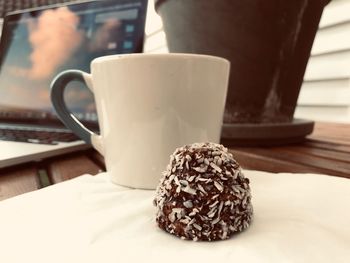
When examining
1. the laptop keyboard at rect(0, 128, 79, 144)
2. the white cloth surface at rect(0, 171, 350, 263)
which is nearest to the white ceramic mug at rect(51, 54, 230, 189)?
the white cloth surface at rect(0, 171, 350, 263)

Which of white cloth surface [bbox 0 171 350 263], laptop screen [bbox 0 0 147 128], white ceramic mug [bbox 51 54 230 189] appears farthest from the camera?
laptop screen [bbox 0 0 147 128]

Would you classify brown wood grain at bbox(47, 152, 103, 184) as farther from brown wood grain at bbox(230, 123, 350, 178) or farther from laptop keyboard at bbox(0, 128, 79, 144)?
brown wood grain at bbox(230, 123, 350, 178)

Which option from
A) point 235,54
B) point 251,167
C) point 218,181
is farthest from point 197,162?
point 235,54

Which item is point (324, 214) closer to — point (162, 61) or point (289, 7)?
point (162, 61)

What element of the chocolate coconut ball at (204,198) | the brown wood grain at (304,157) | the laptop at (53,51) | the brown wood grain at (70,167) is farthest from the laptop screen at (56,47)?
the chocolate coconut ball at (204,198)

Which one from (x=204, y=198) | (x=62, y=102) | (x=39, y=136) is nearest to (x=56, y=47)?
(x=39, y=136)

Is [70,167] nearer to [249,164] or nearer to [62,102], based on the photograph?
[62,102]

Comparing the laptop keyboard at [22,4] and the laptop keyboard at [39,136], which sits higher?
the laptop keyboard at [22,4]

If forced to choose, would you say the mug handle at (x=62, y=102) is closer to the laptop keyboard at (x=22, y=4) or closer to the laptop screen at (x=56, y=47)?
the laptop screen at (x=56, y=47)
